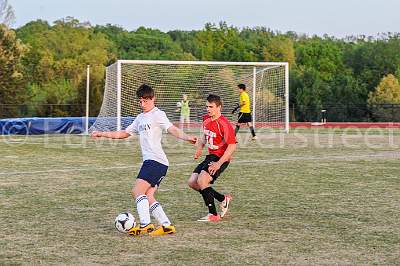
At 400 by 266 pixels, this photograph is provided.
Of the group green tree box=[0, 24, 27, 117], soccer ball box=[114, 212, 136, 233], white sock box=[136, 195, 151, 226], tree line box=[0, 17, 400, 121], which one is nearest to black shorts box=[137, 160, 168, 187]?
white sock box=[136, 195, 151, 226]

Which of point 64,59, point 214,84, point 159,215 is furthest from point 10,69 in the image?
point 159,215

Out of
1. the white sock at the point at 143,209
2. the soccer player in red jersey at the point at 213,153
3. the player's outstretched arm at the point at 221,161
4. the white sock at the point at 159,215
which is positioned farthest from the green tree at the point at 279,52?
the white sock at the point at 143,209

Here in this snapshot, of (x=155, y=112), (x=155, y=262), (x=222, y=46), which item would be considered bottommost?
(x=155, y=262)

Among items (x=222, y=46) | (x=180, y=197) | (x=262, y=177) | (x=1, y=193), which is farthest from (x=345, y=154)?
(x=222, y=46)

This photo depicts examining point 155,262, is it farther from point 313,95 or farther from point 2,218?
point 313,95

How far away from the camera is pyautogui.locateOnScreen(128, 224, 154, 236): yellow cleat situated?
22.2 feet

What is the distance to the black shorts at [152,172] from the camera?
23.2ft

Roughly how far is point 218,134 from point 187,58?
59906 mm

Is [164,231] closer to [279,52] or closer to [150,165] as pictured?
[150,165]

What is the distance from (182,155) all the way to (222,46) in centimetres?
5650

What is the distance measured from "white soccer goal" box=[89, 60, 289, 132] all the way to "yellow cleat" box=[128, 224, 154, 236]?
781 inches

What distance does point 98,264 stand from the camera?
5516 millimetres

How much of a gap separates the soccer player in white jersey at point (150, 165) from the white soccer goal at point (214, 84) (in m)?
19.4

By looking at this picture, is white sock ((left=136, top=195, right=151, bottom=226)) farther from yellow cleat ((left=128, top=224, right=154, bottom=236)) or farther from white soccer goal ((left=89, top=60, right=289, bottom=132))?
white soccer goal ((left=89, top=60, right=289, bottom=132))
